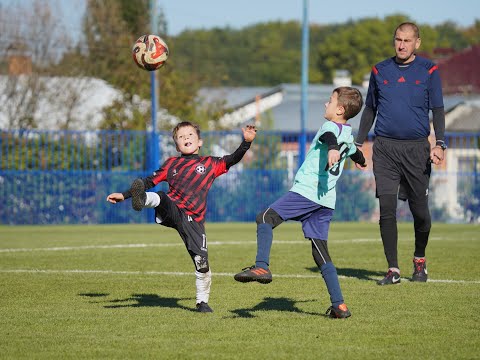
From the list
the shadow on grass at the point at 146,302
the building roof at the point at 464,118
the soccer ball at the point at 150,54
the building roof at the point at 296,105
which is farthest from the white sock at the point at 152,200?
the building roof at the point at 464,118

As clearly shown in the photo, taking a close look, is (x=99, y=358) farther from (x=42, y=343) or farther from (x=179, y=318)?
(x=179, y=318)

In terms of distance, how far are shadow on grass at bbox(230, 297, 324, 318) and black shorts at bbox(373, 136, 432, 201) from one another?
1.92 meters

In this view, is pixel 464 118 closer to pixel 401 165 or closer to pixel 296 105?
pixel 296 105

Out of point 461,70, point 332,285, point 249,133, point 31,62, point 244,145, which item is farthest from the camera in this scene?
point 461,70

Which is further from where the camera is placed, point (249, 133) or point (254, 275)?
point (249, 133)

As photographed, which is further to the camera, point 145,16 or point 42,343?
point 145,16

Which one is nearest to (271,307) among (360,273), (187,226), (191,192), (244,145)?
(187,226)

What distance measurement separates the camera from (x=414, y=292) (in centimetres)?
862

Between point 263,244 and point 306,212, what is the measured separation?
459 mm

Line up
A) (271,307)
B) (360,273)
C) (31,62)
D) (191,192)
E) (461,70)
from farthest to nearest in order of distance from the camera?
(461,70), (31,62), (360,273), (271,307), (191,192)

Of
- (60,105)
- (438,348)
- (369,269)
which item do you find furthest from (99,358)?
(60,105)

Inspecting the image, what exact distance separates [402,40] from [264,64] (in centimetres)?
8556

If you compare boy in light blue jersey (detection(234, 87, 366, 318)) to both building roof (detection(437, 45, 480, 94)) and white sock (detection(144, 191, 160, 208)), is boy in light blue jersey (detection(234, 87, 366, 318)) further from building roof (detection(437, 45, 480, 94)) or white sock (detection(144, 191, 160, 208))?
building roof (detection(437, 45, 480, 94))

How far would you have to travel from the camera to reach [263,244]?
273 inches
